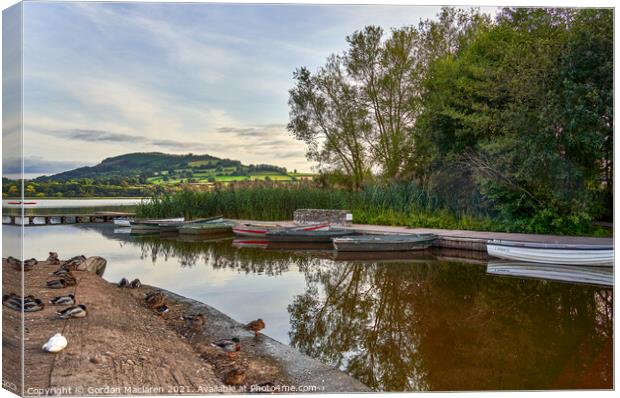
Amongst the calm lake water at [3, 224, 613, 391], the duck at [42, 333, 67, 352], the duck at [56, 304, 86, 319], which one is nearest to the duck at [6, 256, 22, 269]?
the calm lake water at [3, 224, 613, 391]

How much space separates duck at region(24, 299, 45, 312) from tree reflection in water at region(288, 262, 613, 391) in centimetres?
227

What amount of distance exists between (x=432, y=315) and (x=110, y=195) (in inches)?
196

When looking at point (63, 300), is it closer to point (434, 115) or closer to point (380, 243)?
point (380, 243)

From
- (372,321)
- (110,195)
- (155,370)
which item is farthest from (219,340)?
(110,195)

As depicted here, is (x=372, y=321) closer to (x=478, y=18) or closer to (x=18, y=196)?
(x=18, y=196)

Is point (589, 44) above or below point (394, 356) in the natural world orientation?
above

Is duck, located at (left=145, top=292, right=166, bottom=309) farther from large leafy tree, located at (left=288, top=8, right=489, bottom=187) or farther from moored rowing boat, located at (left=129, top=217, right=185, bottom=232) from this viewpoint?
moored rowing boat, located at (left=129, top=217, right=185, bottom=232)

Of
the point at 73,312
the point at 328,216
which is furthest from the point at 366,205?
the point at 73,312

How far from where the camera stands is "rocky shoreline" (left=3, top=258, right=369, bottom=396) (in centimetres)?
332

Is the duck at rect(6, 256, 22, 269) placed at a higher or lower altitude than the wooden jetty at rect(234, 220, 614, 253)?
higher

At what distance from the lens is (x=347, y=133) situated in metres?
12.7

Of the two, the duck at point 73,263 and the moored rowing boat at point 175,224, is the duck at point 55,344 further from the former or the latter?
the moored rowing boat at point 175,224

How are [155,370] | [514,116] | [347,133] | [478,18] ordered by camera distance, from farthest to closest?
[478,18] < [347,133] < [514,116] < [155,370]

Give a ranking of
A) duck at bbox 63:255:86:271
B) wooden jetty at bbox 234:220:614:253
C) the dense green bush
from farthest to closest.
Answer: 1. the dense green bush
2. wooden jetty at bbox 234:220:614:253
3. duck at bbox 63:255:86:271
